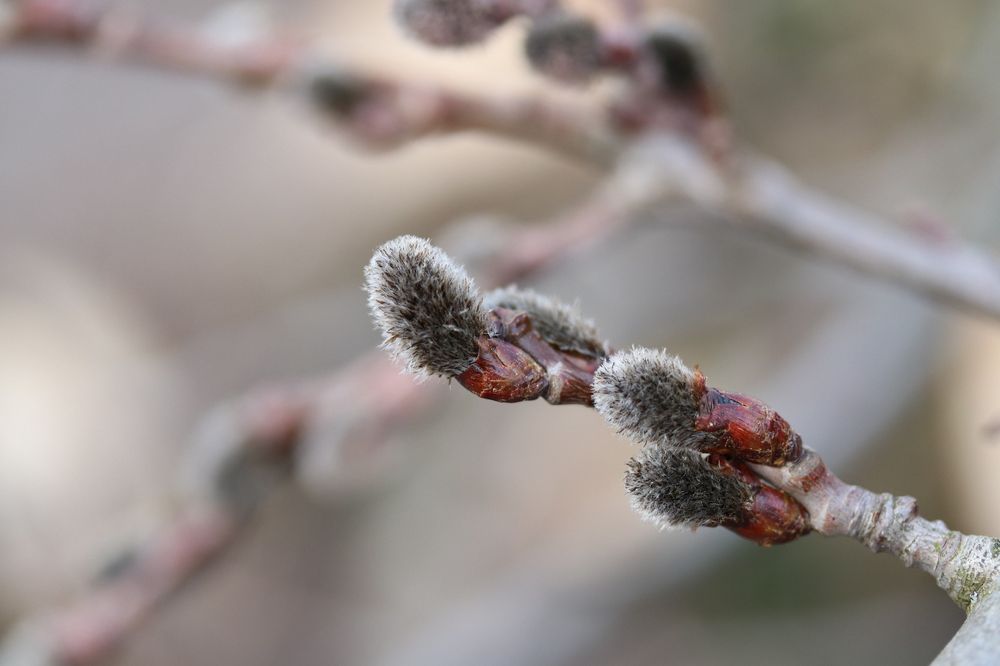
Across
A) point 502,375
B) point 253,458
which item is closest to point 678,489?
point 502,375

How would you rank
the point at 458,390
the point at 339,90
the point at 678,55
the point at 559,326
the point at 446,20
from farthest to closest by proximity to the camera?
1. the point at 458,390
2. the point at 339,90
3. the point at 678,55
4. the point at 446,20
5. the point at 559,326

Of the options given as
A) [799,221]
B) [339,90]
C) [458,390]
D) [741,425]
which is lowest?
[741,425]

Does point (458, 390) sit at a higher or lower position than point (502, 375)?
higher

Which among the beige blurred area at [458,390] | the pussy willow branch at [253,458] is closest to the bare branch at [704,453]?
the pussy willow branch at [253,458]

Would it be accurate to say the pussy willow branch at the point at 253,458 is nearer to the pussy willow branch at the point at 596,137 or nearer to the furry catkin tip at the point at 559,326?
the pussy willow branch at the point at 596,137

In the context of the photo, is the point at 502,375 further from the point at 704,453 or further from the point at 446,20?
the point at 446,20

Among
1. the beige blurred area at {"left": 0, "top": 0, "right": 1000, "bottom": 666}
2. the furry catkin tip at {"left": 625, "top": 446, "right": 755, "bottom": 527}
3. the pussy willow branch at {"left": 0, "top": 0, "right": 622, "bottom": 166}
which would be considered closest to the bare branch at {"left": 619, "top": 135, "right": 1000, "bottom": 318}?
the pussy willow branch at {"left": 0, "top": 0, "right": 622, "bottom": 166}

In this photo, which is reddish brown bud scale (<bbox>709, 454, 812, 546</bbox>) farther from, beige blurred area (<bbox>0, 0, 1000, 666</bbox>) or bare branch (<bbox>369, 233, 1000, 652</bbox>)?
beige blurred area (<bbox>0, 0, 1000, 666</bbox>)
